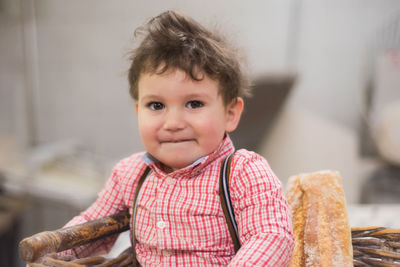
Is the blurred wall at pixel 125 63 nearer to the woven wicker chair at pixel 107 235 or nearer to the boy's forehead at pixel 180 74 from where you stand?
the boy's forehead at pixel 180 74

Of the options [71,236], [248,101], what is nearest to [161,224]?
[71,236]

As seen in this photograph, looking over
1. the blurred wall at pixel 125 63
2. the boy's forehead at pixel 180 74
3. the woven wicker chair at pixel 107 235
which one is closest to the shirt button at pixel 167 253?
the woven wicker chair at pixel 107 235

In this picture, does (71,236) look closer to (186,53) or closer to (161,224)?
(161,224)

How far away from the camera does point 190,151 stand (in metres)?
0.88

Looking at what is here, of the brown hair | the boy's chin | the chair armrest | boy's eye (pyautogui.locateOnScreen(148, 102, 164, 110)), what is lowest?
the chair armrest

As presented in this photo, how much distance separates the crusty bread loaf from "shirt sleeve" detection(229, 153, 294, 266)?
0.13 m

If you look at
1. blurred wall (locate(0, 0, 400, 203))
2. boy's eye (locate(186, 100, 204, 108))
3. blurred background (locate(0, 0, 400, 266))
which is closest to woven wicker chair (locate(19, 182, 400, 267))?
boy's eye (locate(186, 100, 204, 108))

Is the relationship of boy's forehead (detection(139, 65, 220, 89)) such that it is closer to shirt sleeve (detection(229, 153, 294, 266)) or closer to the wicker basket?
shirt sleeve (detection(229, 153, 294, 266))

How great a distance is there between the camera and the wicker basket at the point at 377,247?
862 mm

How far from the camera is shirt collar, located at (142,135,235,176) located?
2.89 feet

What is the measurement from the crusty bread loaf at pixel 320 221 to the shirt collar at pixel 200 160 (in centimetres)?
19

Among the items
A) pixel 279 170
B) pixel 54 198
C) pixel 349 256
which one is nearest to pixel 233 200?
pixel 349 256

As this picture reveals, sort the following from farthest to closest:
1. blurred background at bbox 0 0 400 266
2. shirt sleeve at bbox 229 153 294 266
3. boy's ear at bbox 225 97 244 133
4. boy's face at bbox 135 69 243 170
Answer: blurred background at bbox 0 0 400 266 → boy's ear at bbox 225 97 244 133 → boy's face at bbox 135 69 243 170 → shirt sleeve at bbox 229 153 294 266

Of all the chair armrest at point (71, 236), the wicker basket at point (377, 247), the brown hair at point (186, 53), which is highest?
the brown hair at point (186, 53)
